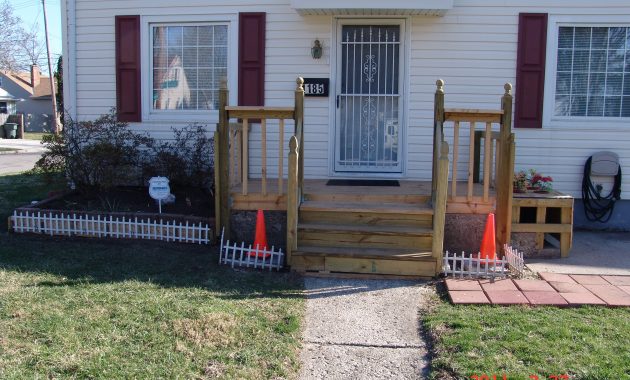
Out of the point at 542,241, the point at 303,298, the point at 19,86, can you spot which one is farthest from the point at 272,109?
the point at 19,86

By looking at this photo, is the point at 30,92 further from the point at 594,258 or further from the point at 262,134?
the point at 594,258

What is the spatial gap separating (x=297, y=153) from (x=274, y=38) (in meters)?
2.72

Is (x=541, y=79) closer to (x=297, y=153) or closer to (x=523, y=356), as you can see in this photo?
(x=297, y=153)

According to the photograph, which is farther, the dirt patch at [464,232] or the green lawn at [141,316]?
the dirt patch at [464,232]

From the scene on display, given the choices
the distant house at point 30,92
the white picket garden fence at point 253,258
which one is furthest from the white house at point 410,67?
the distant house at point 30,92

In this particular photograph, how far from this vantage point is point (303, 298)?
15.9 feet

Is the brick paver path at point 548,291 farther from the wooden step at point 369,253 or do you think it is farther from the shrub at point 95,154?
the shrub at point 95,154

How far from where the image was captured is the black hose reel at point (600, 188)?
295 inches

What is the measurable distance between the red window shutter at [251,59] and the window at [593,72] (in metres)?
3.81

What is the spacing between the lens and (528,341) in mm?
3830

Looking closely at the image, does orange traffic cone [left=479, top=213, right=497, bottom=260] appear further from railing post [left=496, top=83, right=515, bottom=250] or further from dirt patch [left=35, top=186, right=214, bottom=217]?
dirt patch [left=35, top=186, right=214, bottom=217]

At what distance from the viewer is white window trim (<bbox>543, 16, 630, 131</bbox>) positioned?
7.47 metres

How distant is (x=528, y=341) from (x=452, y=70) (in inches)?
179

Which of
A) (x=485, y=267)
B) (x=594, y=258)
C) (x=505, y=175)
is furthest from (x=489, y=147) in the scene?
(x=594, y=258)
